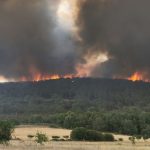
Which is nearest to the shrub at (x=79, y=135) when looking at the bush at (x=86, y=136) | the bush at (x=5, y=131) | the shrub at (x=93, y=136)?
the bush at (x=86, y=136)

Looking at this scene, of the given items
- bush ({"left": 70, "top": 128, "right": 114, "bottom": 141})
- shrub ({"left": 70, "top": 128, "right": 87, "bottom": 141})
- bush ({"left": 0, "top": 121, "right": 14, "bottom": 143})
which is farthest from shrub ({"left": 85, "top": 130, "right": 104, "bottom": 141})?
bush ({"left": 0, "top": 121, "right": 14, "bottom": 143})

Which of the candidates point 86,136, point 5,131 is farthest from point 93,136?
point 5,131

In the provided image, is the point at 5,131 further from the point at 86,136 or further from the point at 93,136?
the point at 93,136

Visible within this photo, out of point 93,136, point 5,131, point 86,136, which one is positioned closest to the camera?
point 5,131

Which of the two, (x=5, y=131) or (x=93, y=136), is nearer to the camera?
(x=5, y=131)

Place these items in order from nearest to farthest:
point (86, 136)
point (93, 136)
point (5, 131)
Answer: point (5, 131)
point (86, 136)
point (93, 136)

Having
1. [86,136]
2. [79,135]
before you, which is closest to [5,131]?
[79,135]

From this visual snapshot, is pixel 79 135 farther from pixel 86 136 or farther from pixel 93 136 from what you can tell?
pixel 93 136

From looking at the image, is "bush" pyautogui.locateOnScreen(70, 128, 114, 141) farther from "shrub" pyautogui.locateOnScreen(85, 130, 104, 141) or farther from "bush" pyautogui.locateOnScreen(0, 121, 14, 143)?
"bush" pyautogui.locateOnScreen(0, 121, 14, 143)

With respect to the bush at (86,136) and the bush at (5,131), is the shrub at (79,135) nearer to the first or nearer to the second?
the bush at (86,136)

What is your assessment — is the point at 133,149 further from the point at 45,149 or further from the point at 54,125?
the point at 54,125

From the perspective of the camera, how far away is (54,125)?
198 m

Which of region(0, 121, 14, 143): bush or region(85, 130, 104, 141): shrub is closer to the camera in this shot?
region(0, 121, 14, 143): bush

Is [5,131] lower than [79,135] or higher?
lower
